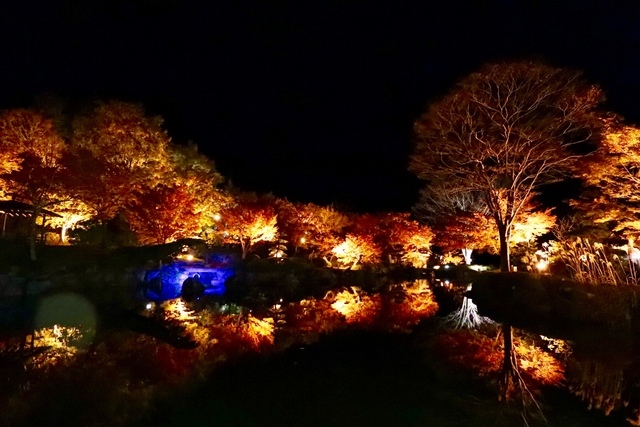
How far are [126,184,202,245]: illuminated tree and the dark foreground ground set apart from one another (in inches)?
567

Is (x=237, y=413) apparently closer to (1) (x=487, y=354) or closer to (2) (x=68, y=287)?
(1) (x=487, y=354)

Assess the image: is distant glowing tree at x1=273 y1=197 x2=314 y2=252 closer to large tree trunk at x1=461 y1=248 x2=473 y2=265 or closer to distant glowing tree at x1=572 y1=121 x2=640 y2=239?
large tree trunk at x1=461 y1=248 x2=473 y2=265

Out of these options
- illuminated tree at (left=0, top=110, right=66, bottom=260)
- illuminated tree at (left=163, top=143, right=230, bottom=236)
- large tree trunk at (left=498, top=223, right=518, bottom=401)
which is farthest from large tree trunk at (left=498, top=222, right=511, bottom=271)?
illuminated tree at (left=0, top=110, right=66, bottom=260)

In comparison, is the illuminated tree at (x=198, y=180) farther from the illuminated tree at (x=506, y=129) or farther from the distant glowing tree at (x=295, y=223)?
the illuminated tree at (x=506, y=129)

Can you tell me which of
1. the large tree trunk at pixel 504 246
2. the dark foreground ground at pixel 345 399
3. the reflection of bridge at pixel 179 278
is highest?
the large tree trunk at pixel 504 246

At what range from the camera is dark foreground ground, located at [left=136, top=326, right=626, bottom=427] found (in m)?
6.07

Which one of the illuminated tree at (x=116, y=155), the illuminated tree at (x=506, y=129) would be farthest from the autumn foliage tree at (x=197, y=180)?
the illuminated tree at (x=506, y=129)

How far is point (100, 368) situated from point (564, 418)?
7509 millimetres

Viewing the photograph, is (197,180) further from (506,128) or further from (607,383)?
(607,383)

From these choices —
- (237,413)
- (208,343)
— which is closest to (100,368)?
(208,343)

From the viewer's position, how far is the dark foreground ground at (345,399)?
607 centimetres

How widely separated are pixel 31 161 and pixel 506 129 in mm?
19316

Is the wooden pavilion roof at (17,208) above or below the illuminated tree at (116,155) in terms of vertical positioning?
below

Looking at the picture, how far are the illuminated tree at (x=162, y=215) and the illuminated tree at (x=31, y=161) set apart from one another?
355 centimetres
